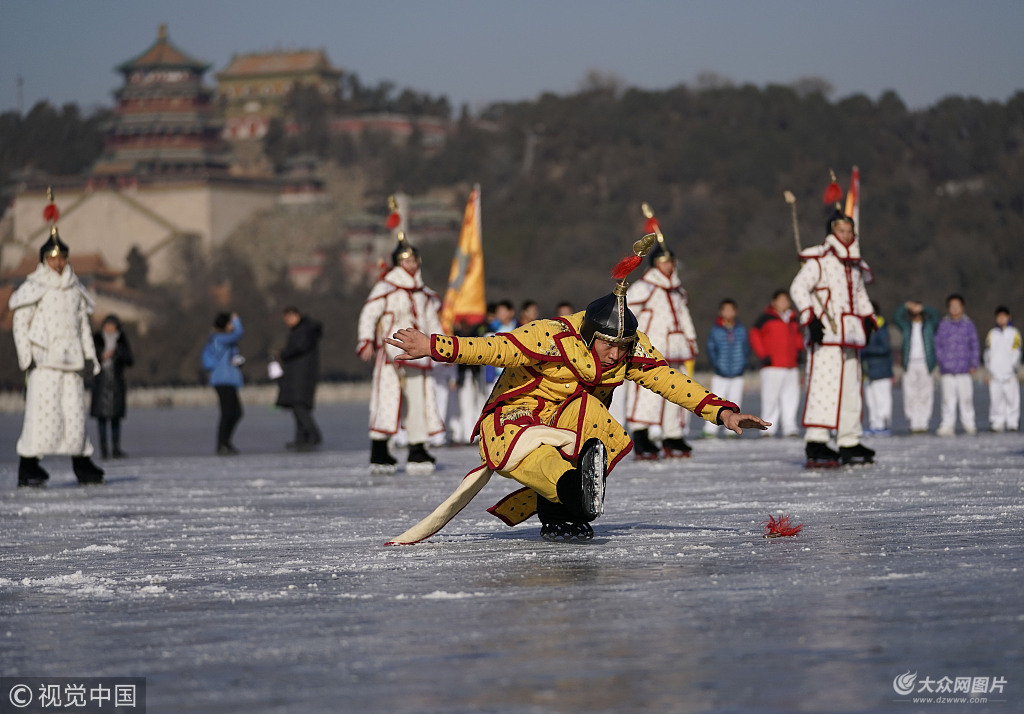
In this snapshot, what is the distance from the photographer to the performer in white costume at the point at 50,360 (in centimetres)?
1137

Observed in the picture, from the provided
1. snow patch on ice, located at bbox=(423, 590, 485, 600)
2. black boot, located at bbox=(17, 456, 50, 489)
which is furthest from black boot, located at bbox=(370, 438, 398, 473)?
snow patch on ice, located at bbox=(423, 590, 485, 600)

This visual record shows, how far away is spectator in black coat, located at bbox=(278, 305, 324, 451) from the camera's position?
1748cm

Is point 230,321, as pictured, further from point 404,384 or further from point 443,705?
point 443,705

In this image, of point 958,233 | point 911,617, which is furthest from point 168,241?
point 911,617

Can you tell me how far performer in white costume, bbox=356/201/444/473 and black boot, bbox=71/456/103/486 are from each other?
6.31ft

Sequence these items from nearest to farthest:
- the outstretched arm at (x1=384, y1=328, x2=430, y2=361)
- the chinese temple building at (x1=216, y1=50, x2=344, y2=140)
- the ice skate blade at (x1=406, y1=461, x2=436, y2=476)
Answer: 1. the outstretched arm at (x1=384, y1=328, x2=430, y2=361)
2. the ice skate blade at (x1=406, y1=461, x2=436, y2=476)
3. the chinese temple building at (x1=216, y1=50, x2=344, y2=140)

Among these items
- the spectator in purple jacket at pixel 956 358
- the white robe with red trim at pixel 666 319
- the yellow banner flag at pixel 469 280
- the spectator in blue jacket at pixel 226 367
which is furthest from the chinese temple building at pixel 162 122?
the white robe with red trim at pixel 666 319

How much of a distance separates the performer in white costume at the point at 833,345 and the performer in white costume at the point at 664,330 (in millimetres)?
2248

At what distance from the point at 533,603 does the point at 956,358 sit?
42.3 ft

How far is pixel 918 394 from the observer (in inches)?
699

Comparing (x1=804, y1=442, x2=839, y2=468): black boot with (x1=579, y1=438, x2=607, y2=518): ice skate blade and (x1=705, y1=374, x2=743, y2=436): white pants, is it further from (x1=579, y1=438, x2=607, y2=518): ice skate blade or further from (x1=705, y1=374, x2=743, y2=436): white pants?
(x1=705, y1=374, x2=743, y2=436): white pants

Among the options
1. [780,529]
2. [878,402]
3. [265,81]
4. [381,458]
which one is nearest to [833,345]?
[381,458]

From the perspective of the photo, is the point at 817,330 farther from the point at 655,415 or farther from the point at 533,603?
the point at 533,603

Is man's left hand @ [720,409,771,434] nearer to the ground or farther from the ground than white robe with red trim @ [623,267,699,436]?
nearer to the ground
